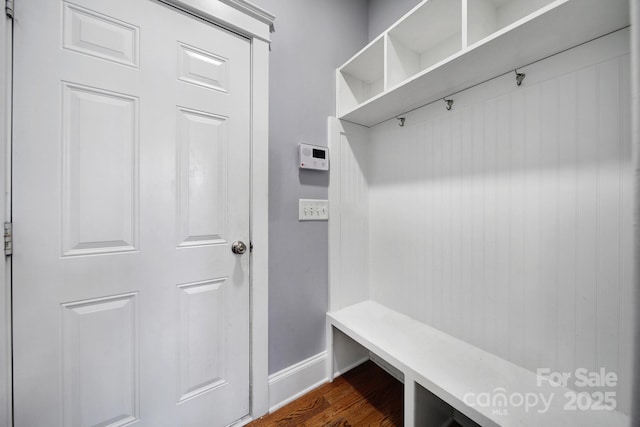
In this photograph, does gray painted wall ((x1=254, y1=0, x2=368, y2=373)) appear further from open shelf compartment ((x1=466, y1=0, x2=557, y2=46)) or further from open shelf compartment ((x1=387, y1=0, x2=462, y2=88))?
open shelf compartment ((x1=466, y1=0, x2=557, y2=46))

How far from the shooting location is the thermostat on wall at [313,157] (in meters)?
1.43

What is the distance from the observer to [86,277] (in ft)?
3.00

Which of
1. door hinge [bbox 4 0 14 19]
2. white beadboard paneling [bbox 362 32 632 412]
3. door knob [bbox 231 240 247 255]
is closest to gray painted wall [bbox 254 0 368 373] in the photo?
door knob [bbox 231 240 247 255]

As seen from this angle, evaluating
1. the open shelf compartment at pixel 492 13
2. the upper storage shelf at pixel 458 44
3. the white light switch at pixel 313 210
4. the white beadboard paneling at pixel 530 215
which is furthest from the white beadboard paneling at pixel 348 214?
the open shelf compartment at pixel 492 13

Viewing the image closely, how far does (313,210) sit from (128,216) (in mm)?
902

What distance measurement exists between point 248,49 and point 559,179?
1540 mm

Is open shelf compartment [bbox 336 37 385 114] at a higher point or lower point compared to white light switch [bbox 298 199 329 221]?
higher

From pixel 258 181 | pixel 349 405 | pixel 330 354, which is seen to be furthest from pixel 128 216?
pixel 349 405

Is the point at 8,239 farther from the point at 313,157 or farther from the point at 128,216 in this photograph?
the point at 313,157

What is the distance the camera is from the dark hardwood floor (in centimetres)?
127

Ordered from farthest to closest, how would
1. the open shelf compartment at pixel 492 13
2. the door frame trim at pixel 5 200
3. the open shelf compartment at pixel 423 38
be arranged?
the open shelf compartment at pixel 423 38 < the open shelf compartment at pixel 492 13 < the door frame trim at pixel 5 200

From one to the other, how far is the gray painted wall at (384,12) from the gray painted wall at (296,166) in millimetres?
236

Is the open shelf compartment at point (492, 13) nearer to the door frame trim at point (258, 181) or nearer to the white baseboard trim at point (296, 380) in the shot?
the door frame trim at point (258, 181)

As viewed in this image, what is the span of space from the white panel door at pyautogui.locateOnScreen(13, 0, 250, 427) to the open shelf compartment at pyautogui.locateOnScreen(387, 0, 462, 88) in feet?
2.57
